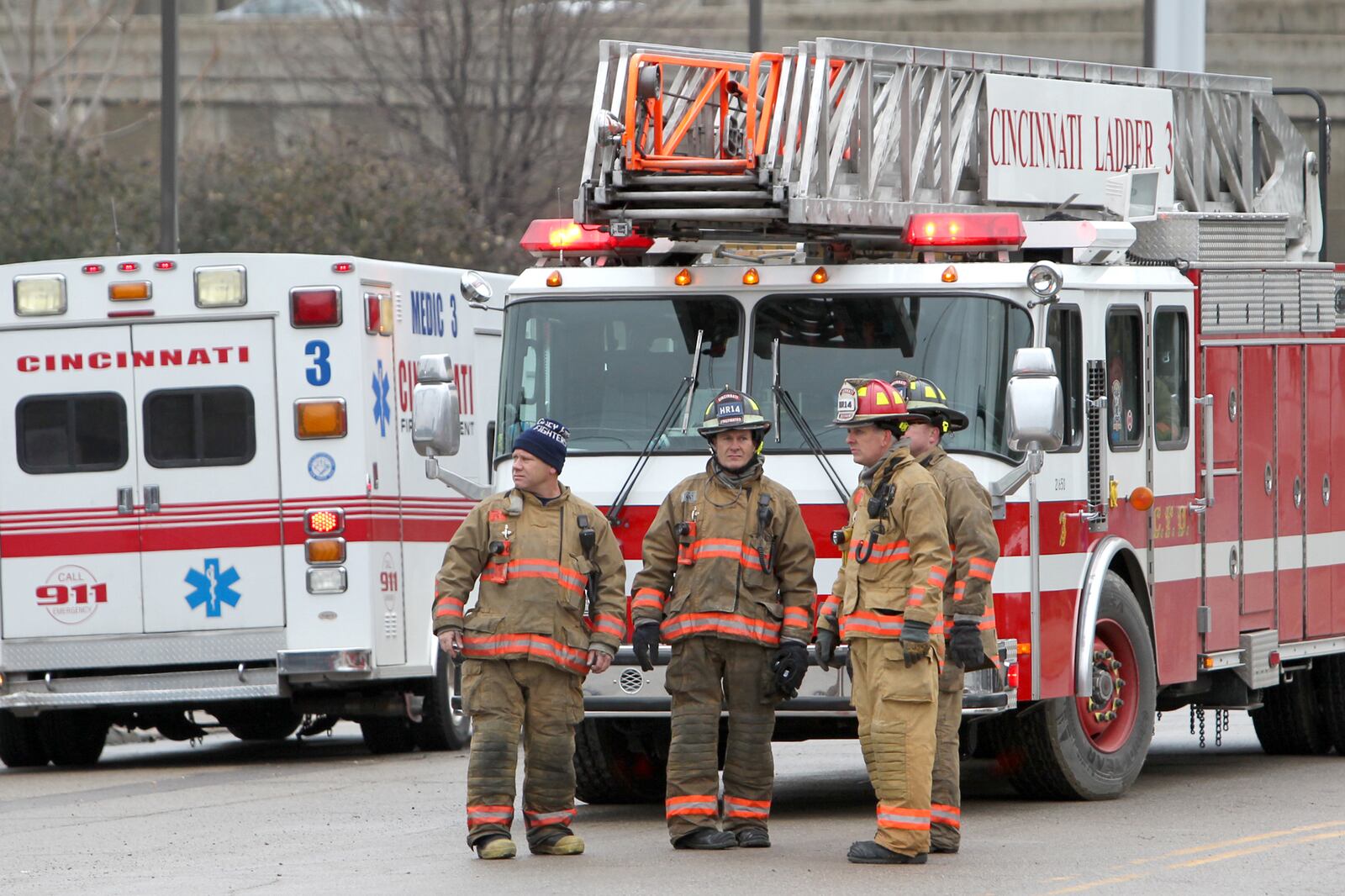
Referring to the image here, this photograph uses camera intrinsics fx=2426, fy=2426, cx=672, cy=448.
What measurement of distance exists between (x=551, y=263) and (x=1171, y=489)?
307 centimetres

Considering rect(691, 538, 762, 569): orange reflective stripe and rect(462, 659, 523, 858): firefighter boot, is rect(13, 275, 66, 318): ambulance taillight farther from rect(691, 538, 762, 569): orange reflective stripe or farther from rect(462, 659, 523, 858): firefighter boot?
rect(691, 538, 762, 569): orange reflective stripe

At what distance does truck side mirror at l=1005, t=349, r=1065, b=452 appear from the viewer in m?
9.46

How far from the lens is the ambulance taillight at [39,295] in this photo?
13602mm

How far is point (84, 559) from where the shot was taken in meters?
13.5

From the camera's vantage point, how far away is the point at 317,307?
13.4 m

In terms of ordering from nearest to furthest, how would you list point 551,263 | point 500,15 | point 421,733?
1. point 551,263
2. point 421,733
3. point 500,15

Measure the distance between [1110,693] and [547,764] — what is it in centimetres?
289

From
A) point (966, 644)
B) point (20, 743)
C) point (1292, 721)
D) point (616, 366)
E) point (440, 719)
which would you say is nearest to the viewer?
point (966, 644)

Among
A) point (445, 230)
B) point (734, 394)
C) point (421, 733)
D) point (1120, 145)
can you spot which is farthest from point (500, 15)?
point (734, 394)

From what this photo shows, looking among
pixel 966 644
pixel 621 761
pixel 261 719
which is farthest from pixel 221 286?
pixel 966 644

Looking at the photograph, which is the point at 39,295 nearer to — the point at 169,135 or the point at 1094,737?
the point at 169,135

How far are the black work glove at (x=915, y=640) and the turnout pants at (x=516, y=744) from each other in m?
1.39

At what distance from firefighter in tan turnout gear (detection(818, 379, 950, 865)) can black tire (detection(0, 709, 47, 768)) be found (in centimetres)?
682

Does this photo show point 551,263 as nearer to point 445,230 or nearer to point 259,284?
point 259,284
